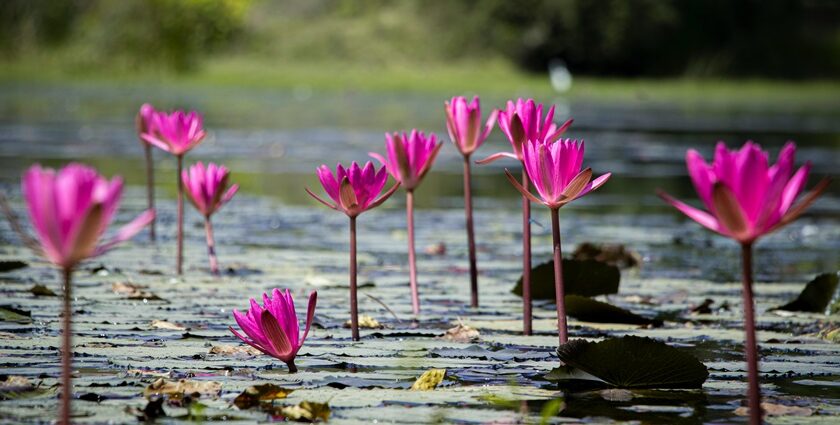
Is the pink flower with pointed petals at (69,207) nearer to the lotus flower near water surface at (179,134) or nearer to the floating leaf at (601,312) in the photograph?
the floating leaf at (601,312)

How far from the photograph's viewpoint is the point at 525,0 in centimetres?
5509

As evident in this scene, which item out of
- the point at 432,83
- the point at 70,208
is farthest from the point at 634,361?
the point at 432,83

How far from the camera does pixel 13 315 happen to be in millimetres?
3688

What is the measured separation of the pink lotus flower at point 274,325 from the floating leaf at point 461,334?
29.2 inches

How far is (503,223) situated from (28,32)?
42.0m

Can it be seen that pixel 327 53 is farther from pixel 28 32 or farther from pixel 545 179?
pixel 545 179

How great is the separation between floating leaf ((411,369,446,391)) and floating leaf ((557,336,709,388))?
270 mm

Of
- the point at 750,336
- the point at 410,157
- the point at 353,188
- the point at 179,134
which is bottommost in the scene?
the point at 750,336

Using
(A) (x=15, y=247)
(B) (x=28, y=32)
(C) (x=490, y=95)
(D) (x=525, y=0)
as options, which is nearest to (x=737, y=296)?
(A) (x=15, y=247)

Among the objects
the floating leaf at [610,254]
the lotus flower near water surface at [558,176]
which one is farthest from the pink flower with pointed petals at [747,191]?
the floating leaf at [610,254]

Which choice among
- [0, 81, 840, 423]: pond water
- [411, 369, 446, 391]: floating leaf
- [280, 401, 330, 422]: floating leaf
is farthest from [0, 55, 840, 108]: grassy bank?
[280, 401, 330, 422]: floating leaf

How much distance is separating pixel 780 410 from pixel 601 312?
1.22 m

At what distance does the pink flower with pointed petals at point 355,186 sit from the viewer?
3.23 m

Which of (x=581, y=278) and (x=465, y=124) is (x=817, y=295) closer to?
(x=581, y=278)
